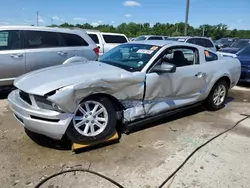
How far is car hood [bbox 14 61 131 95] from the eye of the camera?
3338mm

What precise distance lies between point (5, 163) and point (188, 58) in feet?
11.7

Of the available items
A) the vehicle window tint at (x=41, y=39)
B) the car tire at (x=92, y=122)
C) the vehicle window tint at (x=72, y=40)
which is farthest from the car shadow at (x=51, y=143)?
the vehicle window tint at (x=72, y=40)

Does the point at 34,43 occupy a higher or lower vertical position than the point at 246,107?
higher

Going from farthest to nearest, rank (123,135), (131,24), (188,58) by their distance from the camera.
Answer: (131,24) < (188,58) < (123,135)

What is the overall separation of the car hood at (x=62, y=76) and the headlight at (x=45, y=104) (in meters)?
0.10

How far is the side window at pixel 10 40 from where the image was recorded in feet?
19.6

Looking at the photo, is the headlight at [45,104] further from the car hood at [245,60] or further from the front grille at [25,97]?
the car hood at [245,60]

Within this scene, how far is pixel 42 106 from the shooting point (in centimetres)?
333

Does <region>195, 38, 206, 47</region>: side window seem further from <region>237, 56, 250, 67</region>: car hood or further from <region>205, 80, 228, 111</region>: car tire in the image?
<region>205, 80, 228, 111</region>: car tire

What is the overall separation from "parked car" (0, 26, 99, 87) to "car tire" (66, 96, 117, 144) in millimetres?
3260

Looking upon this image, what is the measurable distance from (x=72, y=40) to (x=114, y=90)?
12.3 feet

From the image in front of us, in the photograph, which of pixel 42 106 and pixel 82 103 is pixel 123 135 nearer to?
pixel 82 103

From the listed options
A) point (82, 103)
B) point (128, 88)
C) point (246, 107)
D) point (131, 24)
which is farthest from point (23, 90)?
point (131, 24)

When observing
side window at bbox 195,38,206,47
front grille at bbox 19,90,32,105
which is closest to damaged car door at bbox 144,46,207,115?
front grille at bbox 19,90,32,105
